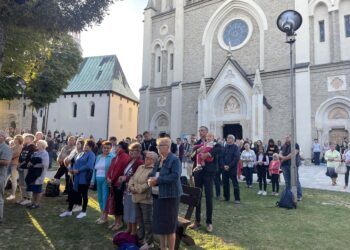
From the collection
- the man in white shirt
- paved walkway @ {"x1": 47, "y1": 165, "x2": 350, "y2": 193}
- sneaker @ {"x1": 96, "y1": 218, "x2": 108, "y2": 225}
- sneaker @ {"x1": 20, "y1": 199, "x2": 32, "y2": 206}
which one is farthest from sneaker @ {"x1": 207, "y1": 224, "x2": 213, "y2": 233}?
the man in white shirt

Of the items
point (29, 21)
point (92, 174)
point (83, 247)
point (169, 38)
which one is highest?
point (169, 38)

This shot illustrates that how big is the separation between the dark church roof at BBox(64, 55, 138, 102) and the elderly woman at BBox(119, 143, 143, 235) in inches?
1229

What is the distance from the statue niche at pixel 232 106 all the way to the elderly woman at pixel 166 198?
18386mm

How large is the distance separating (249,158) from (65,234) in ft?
23.5

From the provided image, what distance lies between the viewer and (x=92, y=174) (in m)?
6.57

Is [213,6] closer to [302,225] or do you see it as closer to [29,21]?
[29,21]

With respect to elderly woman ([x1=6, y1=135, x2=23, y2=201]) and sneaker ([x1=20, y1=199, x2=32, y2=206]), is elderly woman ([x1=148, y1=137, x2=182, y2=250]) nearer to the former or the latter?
sneaker ([x1=20, y1=199, x2=32, y2=206])

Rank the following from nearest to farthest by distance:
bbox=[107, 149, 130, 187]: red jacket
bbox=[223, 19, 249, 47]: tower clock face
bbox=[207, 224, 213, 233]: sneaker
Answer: bbox=[207, 224, 213, 233]: sneaker
bbox=[107, 149, 130, 187]: red jacket
bbox=[223, 19, 249, 47]: tower clock face

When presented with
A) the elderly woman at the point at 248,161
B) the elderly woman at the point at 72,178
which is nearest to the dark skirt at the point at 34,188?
the elderly woman at the point at 72,178

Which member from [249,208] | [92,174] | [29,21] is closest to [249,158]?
[249,208]

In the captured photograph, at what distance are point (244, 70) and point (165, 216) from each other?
784 inches

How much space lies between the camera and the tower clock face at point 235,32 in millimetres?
23016

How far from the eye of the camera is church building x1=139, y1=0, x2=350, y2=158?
Answer: 61.6ft

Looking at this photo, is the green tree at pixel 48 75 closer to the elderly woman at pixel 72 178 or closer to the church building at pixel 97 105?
the elderly woman at pixel 72 178
